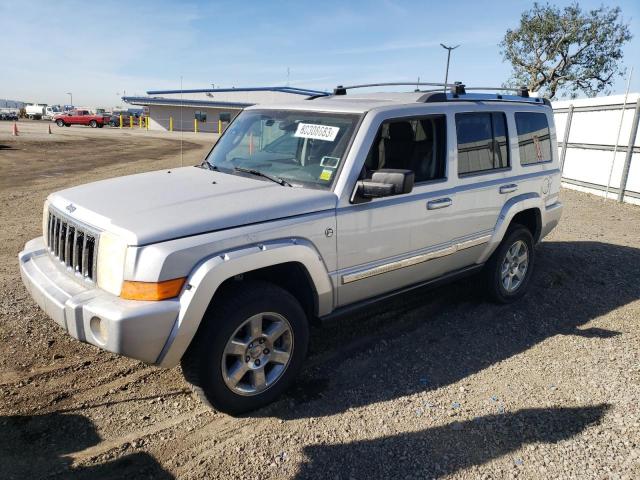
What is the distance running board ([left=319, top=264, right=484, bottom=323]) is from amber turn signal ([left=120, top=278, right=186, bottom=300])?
47.8 inches

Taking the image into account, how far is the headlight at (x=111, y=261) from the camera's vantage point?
9.25ft

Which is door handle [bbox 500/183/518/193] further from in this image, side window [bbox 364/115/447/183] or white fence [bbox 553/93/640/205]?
white fence [bbox 553/93/640/205]

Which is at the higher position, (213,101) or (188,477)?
(213,101)

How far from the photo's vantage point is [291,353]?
3.46 m

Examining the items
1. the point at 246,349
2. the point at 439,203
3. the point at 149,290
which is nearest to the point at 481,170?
the point at 439,203

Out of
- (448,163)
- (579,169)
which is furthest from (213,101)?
(448,163)

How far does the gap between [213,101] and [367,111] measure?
47.6 m

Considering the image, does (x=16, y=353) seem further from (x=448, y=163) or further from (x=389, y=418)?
(x=448, y=163)

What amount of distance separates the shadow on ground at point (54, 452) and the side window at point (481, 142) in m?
3.27

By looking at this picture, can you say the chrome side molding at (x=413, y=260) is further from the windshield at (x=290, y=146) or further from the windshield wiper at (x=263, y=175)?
the windshield wiper at (x=263, y=175)

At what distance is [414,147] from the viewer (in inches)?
164

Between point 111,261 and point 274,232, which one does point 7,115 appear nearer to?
point 111,261

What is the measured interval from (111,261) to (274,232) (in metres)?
0.96

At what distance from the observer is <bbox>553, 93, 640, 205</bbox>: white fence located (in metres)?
11.7
